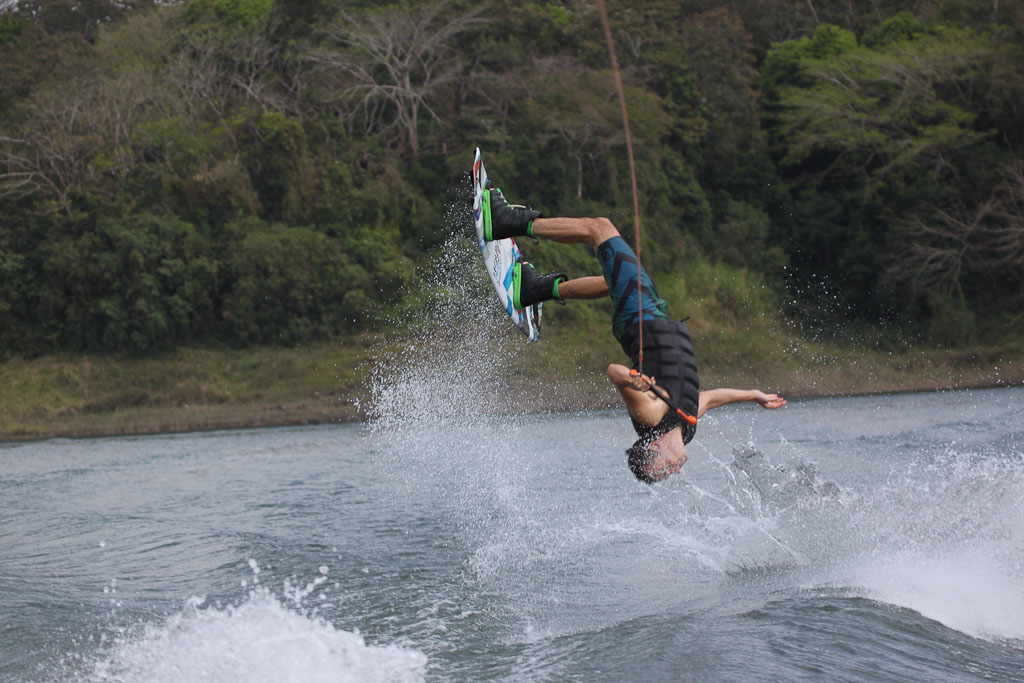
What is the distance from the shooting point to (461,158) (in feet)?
102

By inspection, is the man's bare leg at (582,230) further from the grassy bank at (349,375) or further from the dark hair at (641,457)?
the grassy bank at (349,375)

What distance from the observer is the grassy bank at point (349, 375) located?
25.1m

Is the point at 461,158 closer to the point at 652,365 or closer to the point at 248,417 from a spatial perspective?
the point at 248,417

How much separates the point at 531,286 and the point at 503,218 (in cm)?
63

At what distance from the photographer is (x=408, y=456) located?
599 inches

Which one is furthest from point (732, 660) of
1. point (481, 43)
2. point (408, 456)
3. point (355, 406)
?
point (481, 43)

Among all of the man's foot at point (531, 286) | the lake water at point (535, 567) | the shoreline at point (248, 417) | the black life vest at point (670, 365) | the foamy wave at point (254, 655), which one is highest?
the man's foot at point (531, 286)

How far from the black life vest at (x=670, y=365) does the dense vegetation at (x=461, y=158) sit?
22.6m

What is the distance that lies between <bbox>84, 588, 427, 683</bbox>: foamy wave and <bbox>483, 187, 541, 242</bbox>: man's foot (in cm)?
269

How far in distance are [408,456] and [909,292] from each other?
18.7 meters

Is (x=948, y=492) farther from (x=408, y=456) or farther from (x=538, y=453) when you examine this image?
(x=408, y=456)

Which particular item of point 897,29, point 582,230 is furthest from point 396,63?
point 582,230

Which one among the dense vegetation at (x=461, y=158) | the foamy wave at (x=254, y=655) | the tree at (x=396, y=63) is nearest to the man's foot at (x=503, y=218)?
the foamy wave at (x=254, y=655)

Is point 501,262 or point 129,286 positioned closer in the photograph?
point 501,262
